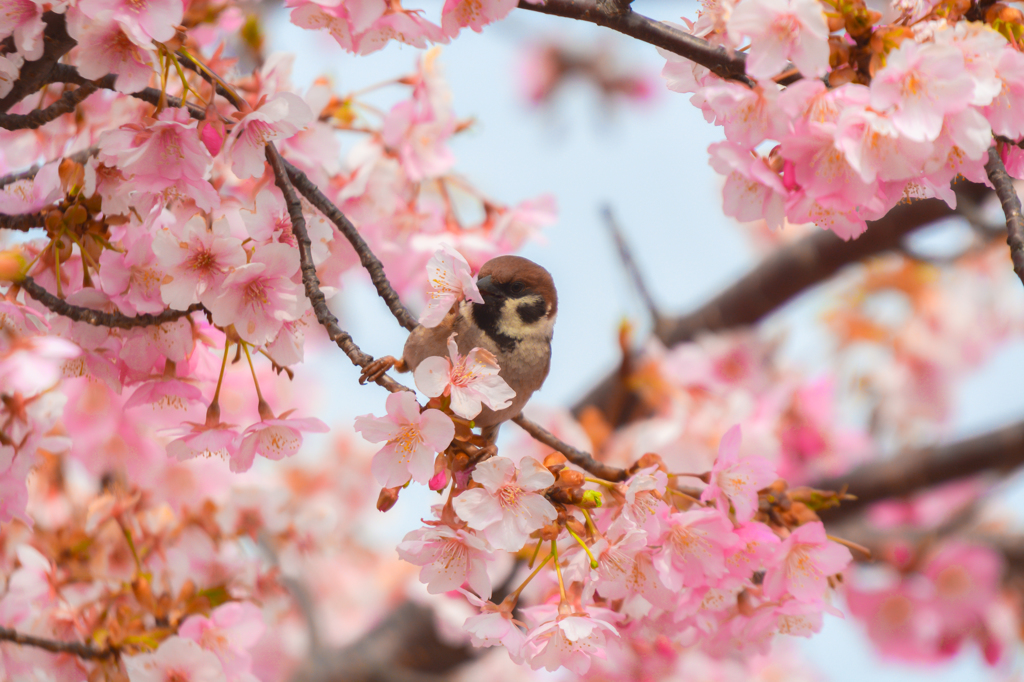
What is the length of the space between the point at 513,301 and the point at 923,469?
7.62 feet

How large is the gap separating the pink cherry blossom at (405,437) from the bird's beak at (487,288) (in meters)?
0.52

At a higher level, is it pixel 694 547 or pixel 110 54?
pixel 110 54

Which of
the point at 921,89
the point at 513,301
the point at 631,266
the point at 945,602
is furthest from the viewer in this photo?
the point at 945,602

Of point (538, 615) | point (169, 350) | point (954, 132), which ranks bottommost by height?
point (538, 615)

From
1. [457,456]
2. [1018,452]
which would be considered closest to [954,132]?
[457,456]

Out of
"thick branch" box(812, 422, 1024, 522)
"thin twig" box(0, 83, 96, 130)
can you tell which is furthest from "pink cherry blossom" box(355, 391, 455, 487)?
"thick branch" box(812, 422, 1024, 522)

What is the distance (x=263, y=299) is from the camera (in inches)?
42.8

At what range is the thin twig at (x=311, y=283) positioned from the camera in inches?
38.9

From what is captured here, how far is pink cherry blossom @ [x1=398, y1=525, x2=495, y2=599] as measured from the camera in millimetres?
988

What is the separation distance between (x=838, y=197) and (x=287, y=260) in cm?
71

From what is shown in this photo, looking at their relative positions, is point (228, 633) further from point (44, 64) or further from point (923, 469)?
point (923, 469)

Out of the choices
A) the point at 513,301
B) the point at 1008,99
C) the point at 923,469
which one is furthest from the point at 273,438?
the point at 923,469

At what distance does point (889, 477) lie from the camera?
3.14m

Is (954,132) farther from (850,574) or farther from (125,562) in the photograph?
(850,574)
